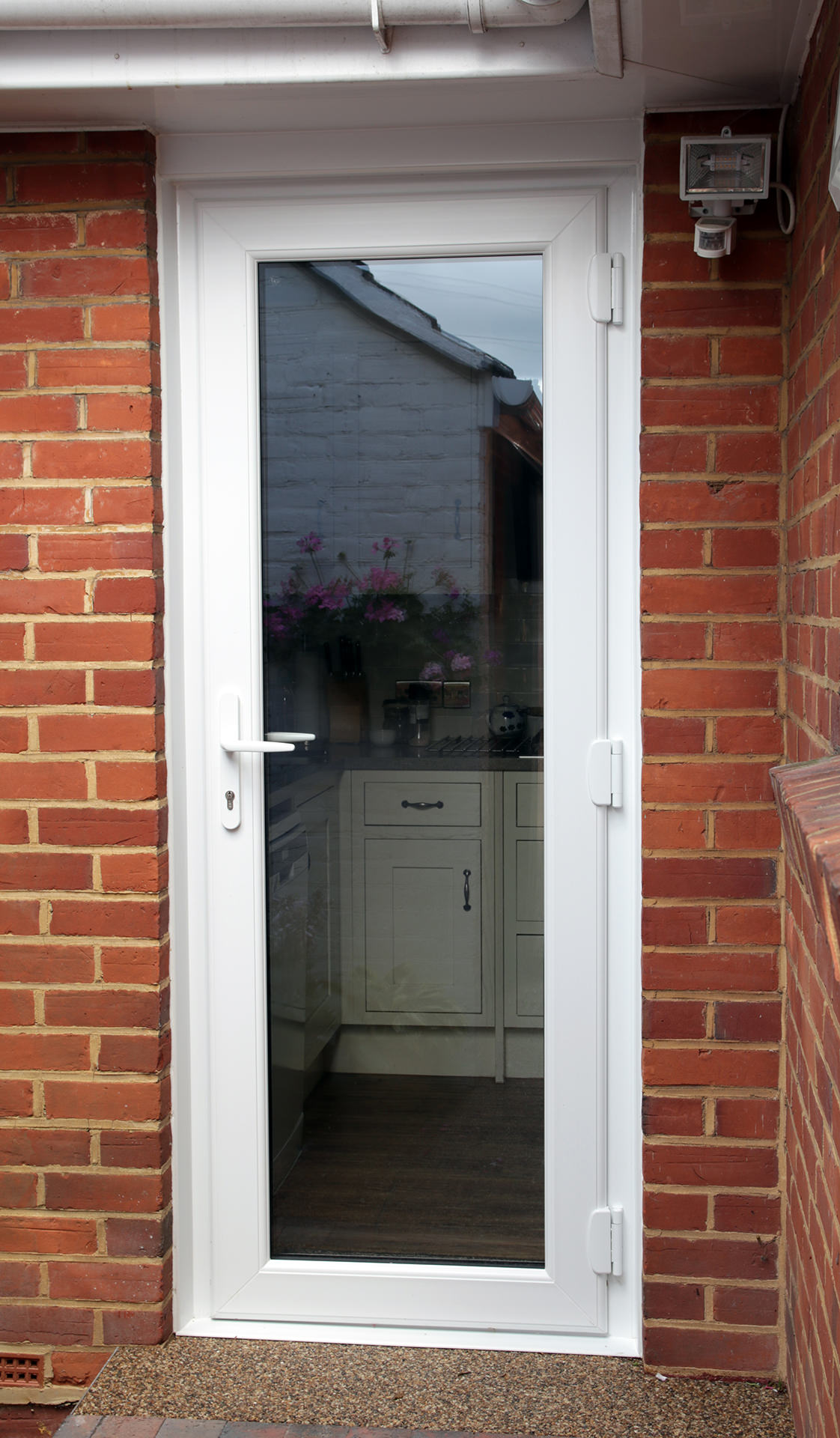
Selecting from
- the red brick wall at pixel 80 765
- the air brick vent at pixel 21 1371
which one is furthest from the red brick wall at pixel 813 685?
the air brick vent at pixel 21 1371

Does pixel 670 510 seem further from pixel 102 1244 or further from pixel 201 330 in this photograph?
pixel 102 1244

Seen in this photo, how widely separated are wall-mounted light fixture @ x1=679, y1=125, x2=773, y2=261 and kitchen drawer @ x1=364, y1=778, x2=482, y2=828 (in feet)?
3.79

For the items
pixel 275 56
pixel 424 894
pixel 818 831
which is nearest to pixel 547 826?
pixel 424 894

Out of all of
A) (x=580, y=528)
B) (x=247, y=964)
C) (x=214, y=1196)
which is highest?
(x=580, y=528)

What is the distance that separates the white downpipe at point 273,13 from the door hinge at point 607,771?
4.16ft

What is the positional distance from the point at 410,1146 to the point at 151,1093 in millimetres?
551

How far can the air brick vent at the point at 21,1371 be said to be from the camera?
2.36 meters

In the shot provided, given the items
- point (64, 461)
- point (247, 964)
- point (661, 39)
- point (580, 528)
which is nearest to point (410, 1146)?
point (247, 964)

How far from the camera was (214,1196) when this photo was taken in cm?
243

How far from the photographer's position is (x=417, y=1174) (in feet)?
7.99

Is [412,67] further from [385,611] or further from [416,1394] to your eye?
[416,1394]

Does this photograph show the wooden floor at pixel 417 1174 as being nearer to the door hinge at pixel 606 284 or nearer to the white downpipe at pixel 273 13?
the door hinge at pixel 606 284

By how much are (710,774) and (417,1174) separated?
1.05m

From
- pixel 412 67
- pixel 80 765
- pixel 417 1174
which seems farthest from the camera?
pixel 417 1174
